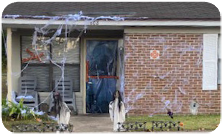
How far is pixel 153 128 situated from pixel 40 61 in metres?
5.04

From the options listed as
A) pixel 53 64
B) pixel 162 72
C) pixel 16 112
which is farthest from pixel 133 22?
pixel 16 112

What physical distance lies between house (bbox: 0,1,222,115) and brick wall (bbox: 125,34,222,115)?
28 mm

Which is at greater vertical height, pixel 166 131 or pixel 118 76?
pixel 118 76

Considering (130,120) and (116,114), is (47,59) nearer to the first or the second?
(130,120)

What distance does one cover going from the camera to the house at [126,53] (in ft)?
36.6

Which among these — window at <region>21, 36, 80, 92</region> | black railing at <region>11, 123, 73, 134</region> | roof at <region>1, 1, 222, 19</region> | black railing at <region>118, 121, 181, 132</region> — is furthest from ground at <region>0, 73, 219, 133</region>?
roof at <region>1, 1, 222, 19</region>

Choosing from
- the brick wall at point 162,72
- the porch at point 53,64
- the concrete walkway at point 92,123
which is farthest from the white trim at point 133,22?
the concrete walkway at point 92,123

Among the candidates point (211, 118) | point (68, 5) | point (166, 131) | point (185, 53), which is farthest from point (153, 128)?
point (68, 5)

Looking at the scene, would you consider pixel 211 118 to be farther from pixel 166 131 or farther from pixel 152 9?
pixel 152 9

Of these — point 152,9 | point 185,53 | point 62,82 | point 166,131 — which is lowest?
point 166,131

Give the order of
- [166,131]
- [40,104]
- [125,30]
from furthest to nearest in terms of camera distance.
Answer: [40,104] → [125,30] → [166,131]

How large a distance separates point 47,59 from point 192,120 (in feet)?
16.5

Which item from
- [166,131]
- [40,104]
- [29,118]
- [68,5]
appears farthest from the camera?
[68,5]

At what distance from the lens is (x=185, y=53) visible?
11562mm
